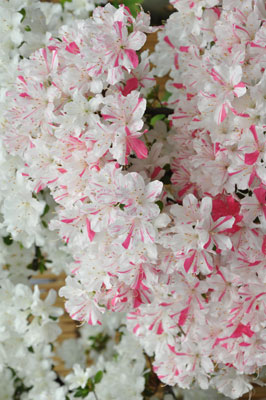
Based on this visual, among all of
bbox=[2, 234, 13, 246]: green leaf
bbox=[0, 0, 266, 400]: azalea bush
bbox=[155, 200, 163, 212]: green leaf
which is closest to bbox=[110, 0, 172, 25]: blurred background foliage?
bbox=[0, 0, 266, 400]: azalea bush

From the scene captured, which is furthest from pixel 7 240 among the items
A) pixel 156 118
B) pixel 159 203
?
pixel 159 203

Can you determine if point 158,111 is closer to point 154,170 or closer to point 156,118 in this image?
point 156,118

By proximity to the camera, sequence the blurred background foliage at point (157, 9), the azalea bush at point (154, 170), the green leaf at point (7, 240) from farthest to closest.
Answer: the blurred background foliage at point (157, 9), the green leaf at point (7, 240), the azalea bush at point (154, 170)

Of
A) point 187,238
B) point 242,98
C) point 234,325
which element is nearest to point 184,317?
point 234,325

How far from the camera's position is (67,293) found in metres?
1.00

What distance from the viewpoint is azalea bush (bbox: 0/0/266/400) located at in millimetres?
795

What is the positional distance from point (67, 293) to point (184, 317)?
0.68ft

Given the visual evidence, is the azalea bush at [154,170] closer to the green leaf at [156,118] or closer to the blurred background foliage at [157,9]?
the green leaf at [156,118]

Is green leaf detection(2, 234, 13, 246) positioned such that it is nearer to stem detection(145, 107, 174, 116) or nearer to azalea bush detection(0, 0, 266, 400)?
azalea bush detection(0, 0, 266, 400)

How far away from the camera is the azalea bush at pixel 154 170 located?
80 cm

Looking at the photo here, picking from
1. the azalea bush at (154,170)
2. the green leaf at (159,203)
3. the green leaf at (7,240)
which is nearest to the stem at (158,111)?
the azalea bush at (154,170)

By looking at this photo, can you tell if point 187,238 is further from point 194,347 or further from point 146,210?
point 194,347

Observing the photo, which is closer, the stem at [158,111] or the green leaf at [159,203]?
the green leaf at [159,203]

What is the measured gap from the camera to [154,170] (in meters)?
0.90
